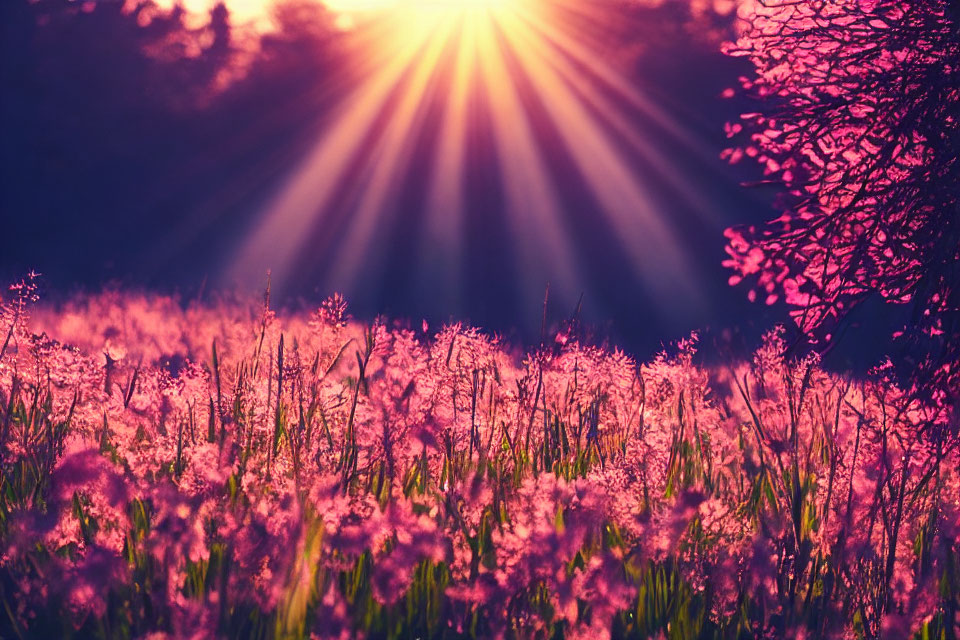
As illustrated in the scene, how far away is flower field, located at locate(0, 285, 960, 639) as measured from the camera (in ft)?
10.9

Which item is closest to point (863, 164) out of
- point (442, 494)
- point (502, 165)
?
point (442, 494)

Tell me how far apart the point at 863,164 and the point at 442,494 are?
3235mm

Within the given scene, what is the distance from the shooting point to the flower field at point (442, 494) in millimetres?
3334

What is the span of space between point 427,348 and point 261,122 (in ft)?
63.0

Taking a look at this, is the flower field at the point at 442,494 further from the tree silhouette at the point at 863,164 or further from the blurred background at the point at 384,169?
the blurred background at the point at 384,169

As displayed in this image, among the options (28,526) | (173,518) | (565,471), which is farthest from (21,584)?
(565,471)

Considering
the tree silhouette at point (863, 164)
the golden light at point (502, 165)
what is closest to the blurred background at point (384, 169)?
the golden light at point (502, 165)

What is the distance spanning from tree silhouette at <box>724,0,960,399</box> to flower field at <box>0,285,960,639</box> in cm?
59

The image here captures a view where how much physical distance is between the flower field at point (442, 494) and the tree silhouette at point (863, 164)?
59 cm

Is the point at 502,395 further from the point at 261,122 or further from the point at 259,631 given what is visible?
the point at 261,122

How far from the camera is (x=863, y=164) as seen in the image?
5.27 metres

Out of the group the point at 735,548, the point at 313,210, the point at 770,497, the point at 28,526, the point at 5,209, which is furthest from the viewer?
the point at 5,209

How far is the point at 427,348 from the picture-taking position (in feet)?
15.4

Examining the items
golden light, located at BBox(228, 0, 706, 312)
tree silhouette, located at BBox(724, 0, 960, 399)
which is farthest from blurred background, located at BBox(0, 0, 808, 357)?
tree silhouette, located at BBox(724, 0, 960, 399)
